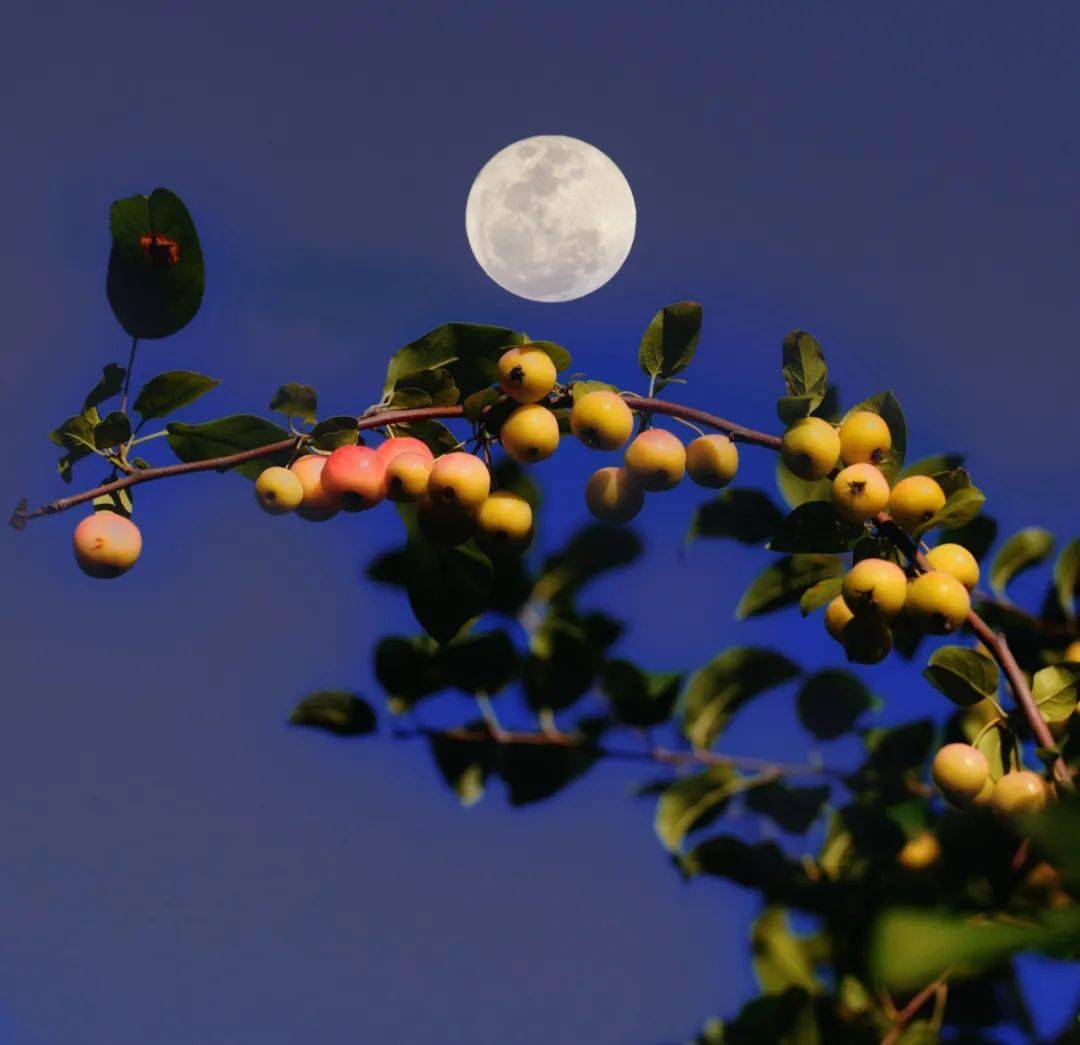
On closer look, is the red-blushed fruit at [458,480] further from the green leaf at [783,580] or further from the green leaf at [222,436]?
the green leaf at [783,580]

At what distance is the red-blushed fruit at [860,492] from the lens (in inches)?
86.7

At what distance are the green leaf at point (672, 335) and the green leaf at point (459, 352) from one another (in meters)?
0.26

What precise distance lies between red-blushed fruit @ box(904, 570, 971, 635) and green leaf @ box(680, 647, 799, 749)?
2.67 feet

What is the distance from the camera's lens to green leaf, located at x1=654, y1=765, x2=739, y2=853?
9.59ft

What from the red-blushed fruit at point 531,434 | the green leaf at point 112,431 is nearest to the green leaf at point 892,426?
the red-blushed fruit at point 531,434

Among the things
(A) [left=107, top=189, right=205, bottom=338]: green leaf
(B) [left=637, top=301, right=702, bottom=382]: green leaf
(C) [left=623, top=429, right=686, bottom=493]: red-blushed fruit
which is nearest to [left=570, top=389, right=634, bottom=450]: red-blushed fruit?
(C) [left=623, top=429, right=686, bottom=493]: red-blushed fruit

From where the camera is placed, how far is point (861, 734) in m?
3.13

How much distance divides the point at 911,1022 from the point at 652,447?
1537 millimetres

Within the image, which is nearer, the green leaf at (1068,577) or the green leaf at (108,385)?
the green leaf at (108,385)

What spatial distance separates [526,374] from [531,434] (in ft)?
0.35

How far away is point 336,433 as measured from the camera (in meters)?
2.29

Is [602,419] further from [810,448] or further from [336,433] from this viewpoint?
[336,433]

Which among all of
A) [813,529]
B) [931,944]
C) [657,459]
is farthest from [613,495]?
[931,944]

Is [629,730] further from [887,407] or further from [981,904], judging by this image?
[887,407]
